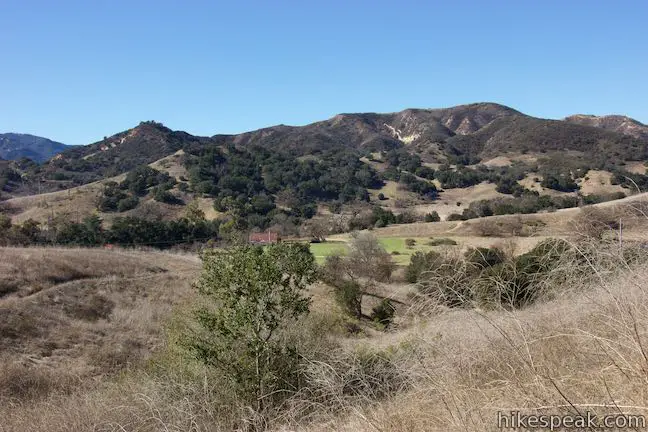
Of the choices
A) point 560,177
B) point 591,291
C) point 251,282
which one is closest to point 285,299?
point 251,282

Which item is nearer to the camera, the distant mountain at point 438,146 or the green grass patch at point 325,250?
the green grass patch at point 325,250

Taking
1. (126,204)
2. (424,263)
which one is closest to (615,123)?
(126,204)

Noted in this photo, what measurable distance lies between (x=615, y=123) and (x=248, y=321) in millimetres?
213640

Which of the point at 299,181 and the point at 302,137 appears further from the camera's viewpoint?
the point at 302,137

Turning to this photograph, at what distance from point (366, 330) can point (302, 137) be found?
16496 centimetres

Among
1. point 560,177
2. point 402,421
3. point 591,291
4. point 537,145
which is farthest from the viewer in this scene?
point 537,145

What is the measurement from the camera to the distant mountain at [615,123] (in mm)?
172087

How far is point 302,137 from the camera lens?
188m

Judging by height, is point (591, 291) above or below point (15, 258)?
above

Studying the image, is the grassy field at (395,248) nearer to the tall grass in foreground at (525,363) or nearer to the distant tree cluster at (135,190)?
the tall grass in foreground at (525,363)

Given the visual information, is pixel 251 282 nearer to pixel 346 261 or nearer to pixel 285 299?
pixel 285 299

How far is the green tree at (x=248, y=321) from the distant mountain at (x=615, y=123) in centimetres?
18662

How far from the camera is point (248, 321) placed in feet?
34.9

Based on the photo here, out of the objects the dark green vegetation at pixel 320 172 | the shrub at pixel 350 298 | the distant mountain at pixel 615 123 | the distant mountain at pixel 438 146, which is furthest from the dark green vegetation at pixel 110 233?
the distant mountain at pixel 615 123
